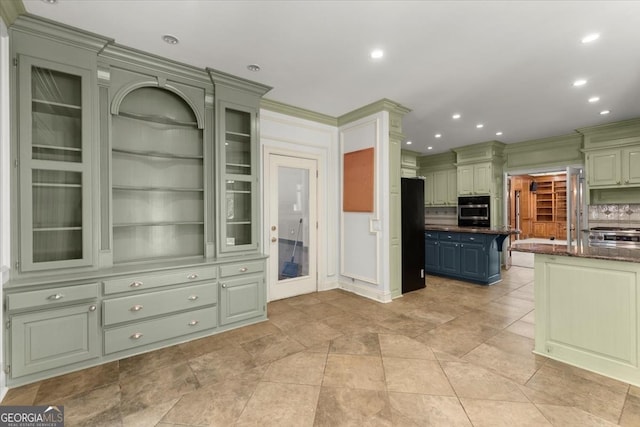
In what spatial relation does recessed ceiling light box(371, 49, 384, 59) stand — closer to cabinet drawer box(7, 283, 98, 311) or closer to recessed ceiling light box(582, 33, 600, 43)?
recessed ceiling light box(582, 33, 600, 43)

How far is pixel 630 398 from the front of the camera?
2.10 m

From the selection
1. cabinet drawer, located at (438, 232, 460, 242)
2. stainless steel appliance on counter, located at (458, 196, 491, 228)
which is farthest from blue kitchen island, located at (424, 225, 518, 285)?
stainless steel appliance on counter, located at (458, 196, 491, 228)

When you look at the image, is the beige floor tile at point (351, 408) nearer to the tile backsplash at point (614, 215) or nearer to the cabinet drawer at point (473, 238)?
the cabinet drawer at point (473, 238)

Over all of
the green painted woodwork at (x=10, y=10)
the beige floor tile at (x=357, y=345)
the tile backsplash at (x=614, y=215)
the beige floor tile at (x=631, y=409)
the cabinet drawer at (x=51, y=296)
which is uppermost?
the green painted woodwork at (x=10, y=10)

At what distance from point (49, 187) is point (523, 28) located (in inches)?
174

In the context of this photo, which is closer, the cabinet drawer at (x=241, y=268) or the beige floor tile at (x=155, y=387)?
the beige floor tile at (x=155, y=387)

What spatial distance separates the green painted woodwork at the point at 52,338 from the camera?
2.23 metres

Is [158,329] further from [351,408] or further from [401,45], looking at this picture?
[401,45]

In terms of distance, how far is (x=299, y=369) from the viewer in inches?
98.0

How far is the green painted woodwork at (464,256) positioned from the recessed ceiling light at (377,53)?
12.7ft

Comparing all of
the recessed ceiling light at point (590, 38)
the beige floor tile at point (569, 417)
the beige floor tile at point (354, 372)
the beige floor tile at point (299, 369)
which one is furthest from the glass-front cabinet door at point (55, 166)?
the recessed ceiling light at point (590, 38)

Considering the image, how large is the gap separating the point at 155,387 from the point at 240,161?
2.47m

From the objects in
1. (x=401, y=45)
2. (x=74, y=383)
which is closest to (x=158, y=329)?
(x=74, y=383)

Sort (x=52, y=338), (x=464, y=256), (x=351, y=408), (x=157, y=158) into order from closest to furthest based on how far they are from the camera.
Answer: (x=351, y=408) → (x=52, y=338) → (x=157, y=158) → (x=464, y=256)
